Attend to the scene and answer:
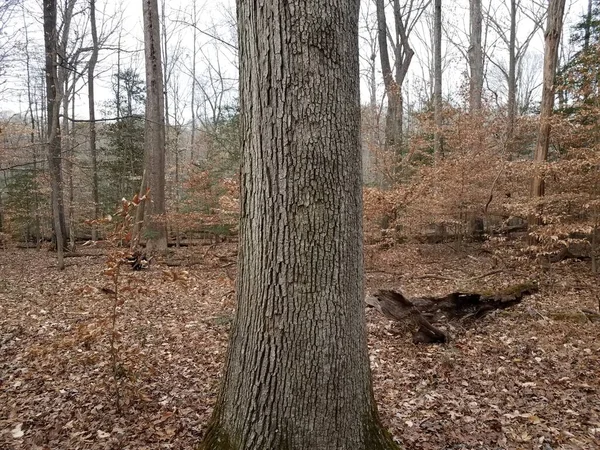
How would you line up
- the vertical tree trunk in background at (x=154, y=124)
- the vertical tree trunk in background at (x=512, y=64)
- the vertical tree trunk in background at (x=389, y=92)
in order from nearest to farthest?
the vertical tree trunk in background at (x=154, y=124), the vertical tree trunk in background at (x=389, y=92), the vertical tree trunk in background at (x=512, y=64)

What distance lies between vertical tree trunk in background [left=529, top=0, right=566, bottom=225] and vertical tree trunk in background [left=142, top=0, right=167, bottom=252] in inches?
369

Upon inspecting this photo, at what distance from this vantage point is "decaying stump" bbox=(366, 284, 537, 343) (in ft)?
16.1

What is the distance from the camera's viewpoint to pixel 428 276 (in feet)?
28.4

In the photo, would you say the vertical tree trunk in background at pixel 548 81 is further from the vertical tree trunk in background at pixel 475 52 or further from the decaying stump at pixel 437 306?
the vertical tree trunk in background at pixel 475 52

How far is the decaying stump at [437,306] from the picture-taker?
16.1 feet

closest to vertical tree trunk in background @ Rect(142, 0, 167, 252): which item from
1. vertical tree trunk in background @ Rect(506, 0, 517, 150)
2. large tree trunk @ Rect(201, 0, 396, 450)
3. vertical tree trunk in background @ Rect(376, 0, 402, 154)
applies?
vertical tree trunk in background @ Rect(376, 0, 402, 154)

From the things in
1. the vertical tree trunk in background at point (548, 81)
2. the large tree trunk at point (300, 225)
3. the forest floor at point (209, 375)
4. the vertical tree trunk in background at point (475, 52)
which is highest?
the vertical tree trunk in background at point (475, 52)

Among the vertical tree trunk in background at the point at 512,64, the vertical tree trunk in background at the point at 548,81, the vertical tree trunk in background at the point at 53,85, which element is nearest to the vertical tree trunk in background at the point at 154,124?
the vertical tree trunk in background at the point at 53,85

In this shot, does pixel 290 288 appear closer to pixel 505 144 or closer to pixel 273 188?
pixel 273 188

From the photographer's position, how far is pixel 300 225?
6.57 feet

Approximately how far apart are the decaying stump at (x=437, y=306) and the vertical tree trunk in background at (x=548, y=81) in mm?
2961

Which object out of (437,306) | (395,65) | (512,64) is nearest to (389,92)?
(395,65)

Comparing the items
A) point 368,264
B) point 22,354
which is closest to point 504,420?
point 22,354

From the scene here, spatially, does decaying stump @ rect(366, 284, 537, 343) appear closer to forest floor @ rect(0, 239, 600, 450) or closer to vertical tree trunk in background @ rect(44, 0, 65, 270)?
forest floor @ rect(0, 239, 600, 450)
